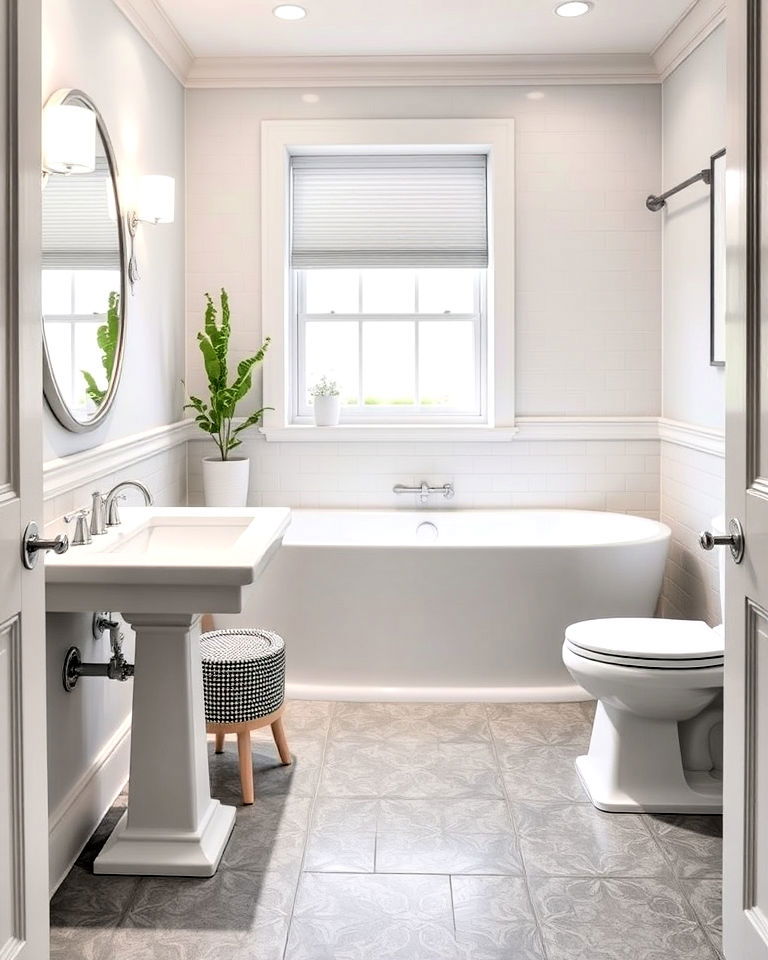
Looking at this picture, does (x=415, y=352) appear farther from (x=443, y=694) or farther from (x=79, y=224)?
(x=79, y=224)

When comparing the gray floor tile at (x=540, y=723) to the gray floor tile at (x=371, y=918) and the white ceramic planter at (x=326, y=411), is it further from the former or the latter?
the white ceramic planter at (x=326, y=411)

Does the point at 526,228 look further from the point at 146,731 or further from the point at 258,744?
the point at 146,731

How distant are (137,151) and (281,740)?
2.19m

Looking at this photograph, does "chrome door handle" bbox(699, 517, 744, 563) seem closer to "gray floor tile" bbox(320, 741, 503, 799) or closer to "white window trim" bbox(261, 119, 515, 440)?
"gray floor tile" bbox(320, 741, 503, 799)

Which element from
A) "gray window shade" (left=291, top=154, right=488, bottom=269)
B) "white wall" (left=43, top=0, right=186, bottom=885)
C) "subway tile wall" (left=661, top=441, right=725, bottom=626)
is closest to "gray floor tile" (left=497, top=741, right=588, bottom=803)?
"subway tile wall" (left=661, top=441, right=725, bottom=626)

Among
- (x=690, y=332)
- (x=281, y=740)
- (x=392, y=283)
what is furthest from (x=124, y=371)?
(x=690, y=332)

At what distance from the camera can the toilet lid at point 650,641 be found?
2.85m

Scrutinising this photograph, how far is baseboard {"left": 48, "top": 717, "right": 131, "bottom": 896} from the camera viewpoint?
8.31 feet

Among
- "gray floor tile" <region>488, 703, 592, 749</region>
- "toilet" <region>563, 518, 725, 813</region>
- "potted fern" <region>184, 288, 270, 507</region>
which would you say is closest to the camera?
"toilet" <region>563, 518, 725, 813</region>

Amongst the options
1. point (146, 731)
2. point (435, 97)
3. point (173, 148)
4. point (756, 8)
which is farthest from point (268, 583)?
point (756, 8)

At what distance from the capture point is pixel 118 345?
11.1ft

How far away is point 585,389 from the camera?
4.65 m

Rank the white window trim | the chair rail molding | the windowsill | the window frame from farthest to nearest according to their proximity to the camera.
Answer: the window frame, the windowsill, the white window trim, the chair rail molding

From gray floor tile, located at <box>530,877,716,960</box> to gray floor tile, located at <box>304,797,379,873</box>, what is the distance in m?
0.46
